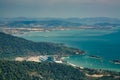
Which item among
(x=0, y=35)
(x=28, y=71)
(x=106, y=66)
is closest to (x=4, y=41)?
(x=0, y=35)

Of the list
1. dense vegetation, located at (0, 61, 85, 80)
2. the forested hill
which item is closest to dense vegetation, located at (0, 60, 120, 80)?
dense vegetation, located at (0, 61, 85, 80)

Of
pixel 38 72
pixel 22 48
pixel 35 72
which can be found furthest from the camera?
pixel 22 48

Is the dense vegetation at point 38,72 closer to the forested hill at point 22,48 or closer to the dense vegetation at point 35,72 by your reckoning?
Result: the dense vegetation at point 35,72

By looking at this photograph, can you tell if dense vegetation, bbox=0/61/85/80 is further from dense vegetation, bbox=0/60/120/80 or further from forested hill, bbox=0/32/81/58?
forested hill, bbox=0/32/81/58

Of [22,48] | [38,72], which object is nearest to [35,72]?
[38,72]

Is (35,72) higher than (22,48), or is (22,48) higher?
(35,72)

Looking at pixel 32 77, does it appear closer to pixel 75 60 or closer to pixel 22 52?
pixel 75 60

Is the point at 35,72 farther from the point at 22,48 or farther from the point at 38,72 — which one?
the point at 22,48
